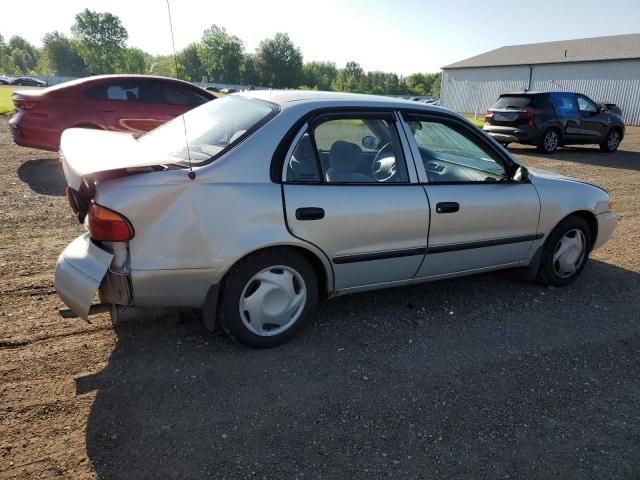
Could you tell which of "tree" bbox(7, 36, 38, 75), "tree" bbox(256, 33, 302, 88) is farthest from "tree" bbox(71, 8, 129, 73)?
"tree" bbox(256, 33, 302, 88)

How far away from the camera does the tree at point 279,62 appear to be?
9681cm

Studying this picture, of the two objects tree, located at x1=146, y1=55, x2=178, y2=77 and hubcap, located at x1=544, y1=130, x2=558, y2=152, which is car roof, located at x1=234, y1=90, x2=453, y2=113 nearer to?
hubcap, located at x1=544, y1=130, x2=558, y2=152

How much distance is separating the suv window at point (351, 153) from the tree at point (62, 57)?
418 feet

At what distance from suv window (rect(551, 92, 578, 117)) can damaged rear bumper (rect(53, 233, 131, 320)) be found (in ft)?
45.9

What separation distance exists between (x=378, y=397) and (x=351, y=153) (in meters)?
1.64

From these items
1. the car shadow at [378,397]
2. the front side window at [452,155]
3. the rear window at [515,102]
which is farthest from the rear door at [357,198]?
the rear window at [515,102]

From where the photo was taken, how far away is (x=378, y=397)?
8.91 feet

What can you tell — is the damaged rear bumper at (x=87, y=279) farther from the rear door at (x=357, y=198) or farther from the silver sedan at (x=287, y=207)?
the rear door at (x=357, y=198)

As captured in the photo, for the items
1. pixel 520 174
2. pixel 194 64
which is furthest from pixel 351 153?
pixel 194 64

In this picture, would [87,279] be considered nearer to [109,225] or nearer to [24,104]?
[109,225]

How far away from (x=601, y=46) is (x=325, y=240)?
4202 centimetres

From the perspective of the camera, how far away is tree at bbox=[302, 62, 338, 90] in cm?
10388

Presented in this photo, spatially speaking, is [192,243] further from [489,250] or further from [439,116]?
[489,250]

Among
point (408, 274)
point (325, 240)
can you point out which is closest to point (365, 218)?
point (325, 240)
